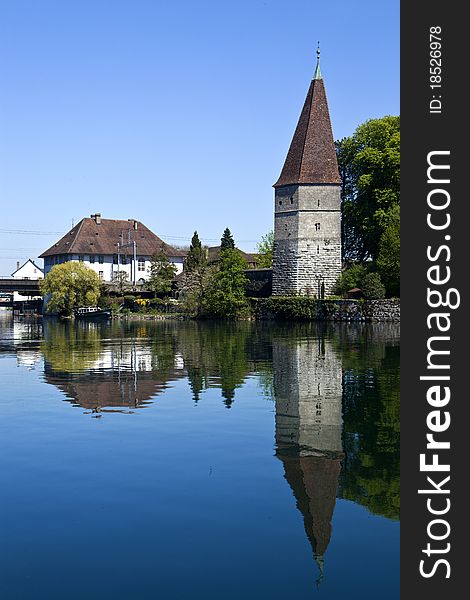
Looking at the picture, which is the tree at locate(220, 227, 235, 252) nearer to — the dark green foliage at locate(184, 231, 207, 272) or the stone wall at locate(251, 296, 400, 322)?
the dark green foliage at locate(184, 231, 207, 272)

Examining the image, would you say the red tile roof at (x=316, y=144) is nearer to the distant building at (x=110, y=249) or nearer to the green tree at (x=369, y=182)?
the green tree at (x=369, y=182)

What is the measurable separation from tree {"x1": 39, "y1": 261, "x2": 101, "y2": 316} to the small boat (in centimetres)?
99

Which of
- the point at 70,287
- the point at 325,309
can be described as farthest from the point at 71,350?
the point at 70,287

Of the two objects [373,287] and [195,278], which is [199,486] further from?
[195,278]

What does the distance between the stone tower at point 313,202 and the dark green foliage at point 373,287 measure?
646cm

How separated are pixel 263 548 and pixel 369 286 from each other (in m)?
51.4

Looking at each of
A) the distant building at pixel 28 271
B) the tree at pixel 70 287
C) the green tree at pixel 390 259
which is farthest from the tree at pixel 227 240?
the distant building at pixel 28 271

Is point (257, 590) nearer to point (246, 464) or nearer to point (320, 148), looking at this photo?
point (246, 464)

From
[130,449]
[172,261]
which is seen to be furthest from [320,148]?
[130,449]

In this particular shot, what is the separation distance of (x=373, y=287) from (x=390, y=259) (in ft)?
7.89

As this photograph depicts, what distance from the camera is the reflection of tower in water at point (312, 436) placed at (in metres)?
11.1

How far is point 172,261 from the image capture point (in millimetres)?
98500

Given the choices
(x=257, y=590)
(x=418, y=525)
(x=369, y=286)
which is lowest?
(x=257, y=590)

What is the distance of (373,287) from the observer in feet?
197
